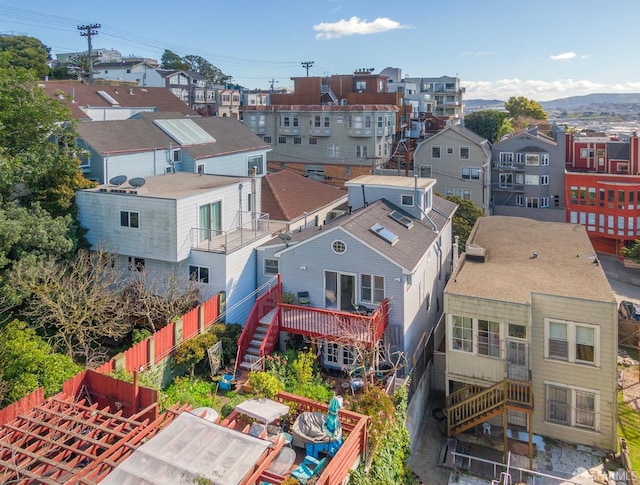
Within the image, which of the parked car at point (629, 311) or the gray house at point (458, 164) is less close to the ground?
the gray house at point (458, 164)

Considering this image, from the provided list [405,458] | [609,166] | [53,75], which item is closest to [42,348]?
[405,458]

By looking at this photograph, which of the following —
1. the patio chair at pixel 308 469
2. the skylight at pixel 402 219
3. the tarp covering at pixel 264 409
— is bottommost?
the patio chair at pixel 308 469

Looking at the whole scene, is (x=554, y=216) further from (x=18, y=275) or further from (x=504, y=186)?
(x=18, y=275)

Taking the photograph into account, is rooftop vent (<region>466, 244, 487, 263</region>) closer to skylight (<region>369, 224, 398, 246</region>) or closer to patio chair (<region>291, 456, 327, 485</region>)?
skylight (<region>369, 224, 398, 246</region>)

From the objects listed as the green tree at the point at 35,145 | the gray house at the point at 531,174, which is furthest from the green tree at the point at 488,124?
the green tree at the point at 35,145

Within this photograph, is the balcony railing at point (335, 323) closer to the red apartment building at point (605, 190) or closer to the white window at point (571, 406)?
the white window at point (571, 406)

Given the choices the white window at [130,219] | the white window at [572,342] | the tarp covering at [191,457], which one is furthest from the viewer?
the white window at [130,219]

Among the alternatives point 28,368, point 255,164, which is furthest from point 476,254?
point 255,164
